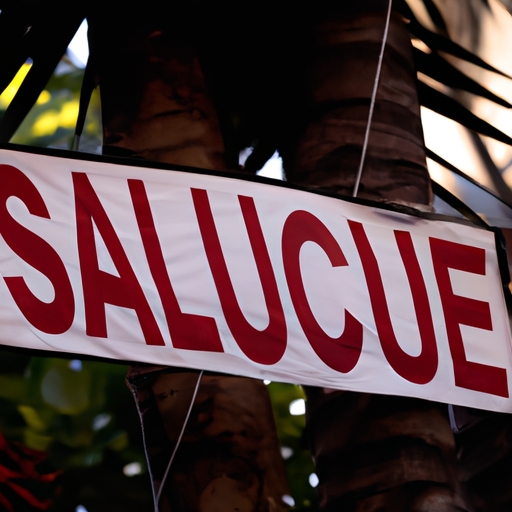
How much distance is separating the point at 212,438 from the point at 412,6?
2218 millimetres

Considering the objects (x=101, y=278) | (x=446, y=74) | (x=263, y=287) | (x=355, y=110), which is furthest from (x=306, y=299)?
(x=446, y=74)

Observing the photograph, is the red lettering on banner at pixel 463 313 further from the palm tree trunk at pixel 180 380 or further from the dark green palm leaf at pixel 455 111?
the dark green palm leaf at pixel 455 111

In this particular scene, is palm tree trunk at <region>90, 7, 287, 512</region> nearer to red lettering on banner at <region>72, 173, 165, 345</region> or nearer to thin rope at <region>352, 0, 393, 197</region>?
red lettering on banner at <region>72, 173, 165, 345</region>

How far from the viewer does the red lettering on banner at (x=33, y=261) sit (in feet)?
8.35

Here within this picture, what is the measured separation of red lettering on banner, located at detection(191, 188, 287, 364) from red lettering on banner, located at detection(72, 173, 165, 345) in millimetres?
252

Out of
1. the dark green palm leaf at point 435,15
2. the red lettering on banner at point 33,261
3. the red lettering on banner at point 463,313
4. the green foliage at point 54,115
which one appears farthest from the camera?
the green foliage at point 54,115

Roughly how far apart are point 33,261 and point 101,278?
22 cm

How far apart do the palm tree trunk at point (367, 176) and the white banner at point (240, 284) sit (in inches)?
5.5

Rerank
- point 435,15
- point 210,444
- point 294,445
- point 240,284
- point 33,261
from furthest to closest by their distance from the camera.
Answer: point 294,445 → point 435,15 → point 210,444 → point 240,284 → point 33,261

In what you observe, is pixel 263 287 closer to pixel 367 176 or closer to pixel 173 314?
pixel 173 314

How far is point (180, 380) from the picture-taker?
297cm

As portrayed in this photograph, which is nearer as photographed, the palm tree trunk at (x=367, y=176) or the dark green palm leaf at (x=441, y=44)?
the palm tree trunk at (x=367, y=176)

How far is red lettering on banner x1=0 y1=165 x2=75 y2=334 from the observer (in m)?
2.54

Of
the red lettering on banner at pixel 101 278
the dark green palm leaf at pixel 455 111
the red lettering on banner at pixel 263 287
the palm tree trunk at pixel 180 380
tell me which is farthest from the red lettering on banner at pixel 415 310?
the dark green palm leaf at pixel 455 111
